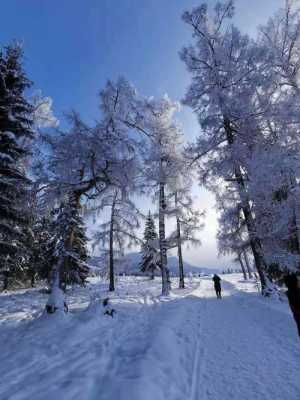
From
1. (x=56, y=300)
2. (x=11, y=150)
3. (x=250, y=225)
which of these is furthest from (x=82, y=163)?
(x=250, y=225)

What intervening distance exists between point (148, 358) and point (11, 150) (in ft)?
35.3

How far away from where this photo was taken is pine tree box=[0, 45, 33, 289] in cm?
1091

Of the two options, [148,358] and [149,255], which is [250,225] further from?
[149,255]

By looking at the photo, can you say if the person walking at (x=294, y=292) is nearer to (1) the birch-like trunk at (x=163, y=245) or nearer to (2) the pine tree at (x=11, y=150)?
(2) the pine tree at (x=11, y=150)

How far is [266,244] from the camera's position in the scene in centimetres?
1352

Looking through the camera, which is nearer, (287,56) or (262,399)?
(262,399)

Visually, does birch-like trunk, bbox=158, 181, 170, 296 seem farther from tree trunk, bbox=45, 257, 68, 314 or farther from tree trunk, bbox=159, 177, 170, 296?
tree trunk, bbox=45, 257, 68, 314

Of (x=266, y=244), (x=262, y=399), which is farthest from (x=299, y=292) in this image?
(x=266, y=244)

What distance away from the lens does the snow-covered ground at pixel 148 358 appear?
3.77m

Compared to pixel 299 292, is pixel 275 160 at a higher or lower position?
higher

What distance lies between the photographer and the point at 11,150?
1167cm

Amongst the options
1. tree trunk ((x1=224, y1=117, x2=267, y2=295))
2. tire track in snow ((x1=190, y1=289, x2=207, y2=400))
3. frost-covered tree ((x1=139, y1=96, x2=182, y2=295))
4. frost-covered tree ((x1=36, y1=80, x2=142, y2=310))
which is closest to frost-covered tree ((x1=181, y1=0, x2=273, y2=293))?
tree trunk ((x1=224, y1=117, x2=267, y2=295))

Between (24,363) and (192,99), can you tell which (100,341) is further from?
Answer: (192,99)

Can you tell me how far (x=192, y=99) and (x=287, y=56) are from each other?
4924 mm
